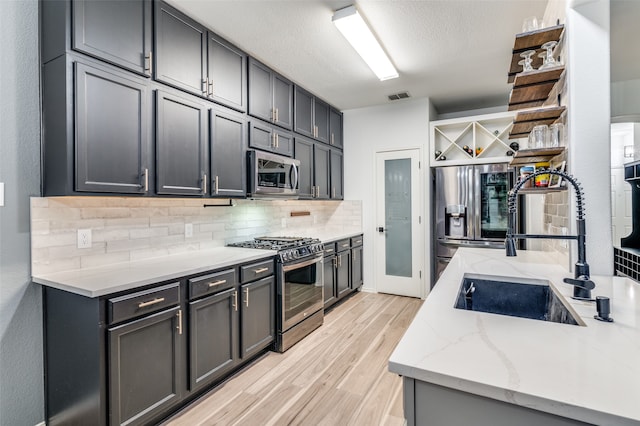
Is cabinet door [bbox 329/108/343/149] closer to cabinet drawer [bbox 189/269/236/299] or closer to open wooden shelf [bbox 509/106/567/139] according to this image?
open wooden shelf [bbox 509/106/567/139]

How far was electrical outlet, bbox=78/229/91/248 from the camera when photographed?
6.54ft

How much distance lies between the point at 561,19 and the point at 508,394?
2.11 meters

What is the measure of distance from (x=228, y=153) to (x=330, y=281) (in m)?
1.91

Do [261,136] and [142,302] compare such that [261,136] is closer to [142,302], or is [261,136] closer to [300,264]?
[300,264]

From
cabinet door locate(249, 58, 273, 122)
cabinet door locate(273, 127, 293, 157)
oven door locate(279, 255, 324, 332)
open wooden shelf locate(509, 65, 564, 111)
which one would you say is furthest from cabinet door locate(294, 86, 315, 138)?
open wooden shelf locate(509, 65, 564, 111)

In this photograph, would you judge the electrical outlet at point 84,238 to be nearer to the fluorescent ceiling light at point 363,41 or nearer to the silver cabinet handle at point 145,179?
the silver cabinet handle at point 145,179

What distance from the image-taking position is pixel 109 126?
1.85m

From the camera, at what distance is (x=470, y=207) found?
393 cm

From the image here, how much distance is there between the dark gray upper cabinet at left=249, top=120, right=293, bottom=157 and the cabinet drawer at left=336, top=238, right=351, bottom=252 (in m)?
1.23

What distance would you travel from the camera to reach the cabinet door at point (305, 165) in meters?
3.67

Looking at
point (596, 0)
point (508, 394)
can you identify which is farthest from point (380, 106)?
point (508, 394)

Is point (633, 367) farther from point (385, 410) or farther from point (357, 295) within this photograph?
point (357, 295)

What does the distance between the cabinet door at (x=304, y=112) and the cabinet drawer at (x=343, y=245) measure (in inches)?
53.1

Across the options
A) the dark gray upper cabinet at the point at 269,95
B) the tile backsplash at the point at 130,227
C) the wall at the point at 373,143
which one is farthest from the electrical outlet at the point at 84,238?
the wall at the point at 373,143
